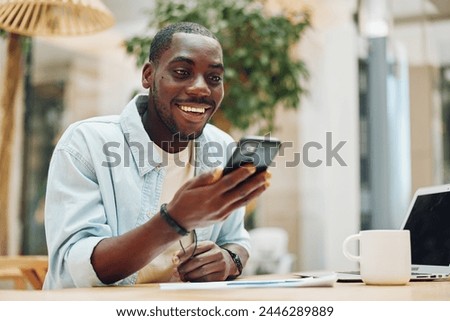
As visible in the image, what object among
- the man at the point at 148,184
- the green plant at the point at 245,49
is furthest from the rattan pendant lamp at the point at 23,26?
the man at the point at 148,184

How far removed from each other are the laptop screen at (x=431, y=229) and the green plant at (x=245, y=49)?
5.32ft

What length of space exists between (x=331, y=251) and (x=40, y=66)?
257cm

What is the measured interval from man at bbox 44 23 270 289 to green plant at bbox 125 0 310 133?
149 centimetres

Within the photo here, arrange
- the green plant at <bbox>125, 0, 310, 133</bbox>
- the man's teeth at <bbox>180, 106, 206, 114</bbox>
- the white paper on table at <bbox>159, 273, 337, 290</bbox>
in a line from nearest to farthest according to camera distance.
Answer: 1. the white paper on table at <bbox>159, 273, 337, 290</bbox>
2. the man's teeth at <bbox>180, 106, 206, 114</bbox>
3. the green plant at <bbox>125, 0, 310, 133</bbox>

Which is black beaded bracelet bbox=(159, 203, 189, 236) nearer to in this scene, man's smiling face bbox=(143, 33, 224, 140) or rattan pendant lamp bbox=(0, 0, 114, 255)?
man's smiling face bbox=(143, 33, 224, 140)

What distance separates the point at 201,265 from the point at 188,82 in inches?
15.6

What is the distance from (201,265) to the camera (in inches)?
50.1

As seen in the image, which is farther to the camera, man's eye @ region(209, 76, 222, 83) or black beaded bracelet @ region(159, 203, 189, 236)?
man's eye @ region(209, 76, 222, 83)

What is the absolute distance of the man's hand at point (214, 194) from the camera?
0.93 meters

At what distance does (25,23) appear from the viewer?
2.21 metres

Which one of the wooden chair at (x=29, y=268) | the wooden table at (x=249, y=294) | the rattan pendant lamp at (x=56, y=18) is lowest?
the wooden chair at (x=29, y=268)

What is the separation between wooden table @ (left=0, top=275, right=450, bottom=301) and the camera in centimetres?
88

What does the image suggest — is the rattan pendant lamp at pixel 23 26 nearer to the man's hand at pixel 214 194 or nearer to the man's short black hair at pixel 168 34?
the man's short black hair at pixel 168 34

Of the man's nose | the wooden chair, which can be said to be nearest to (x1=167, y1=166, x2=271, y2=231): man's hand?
the man's nose
